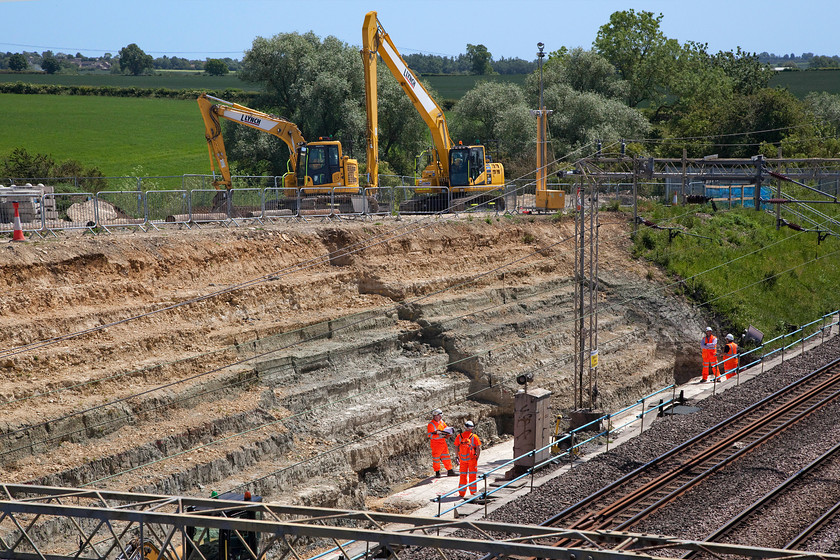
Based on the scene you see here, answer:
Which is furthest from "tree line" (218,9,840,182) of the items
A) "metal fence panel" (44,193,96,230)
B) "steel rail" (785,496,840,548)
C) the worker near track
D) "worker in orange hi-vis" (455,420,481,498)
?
"steel rail" (785,496,840,548)

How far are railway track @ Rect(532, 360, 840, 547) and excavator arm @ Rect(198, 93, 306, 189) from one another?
19.7 meters

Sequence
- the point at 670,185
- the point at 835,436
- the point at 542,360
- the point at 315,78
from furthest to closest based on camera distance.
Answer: the point at 315,78, the point at 670,185, the point at 542,360, the point at 835,436

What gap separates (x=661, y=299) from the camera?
1368 inches

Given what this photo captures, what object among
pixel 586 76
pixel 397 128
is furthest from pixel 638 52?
pixel 397 128

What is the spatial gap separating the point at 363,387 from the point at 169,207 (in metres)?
9.85

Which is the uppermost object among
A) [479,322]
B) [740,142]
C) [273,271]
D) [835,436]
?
[740,142]

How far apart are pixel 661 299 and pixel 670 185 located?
1305 centimetres

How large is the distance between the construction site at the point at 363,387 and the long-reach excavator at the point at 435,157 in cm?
19

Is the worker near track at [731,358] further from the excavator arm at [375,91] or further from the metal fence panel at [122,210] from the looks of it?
the metal fence panel at [122,210]

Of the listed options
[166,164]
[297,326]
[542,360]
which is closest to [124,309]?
[297,326]

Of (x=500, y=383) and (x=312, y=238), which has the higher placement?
(x=312, y=238)

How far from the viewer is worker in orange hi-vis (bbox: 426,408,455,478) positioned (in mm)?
21750

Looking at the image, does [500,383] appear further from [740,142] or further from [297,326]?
[740,142]

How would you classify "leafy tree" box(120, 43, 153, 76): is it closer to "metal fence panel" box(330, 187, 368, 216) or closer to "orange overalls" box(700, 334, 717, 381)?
"metal fence panel" box(330, 187, 368, 216)
